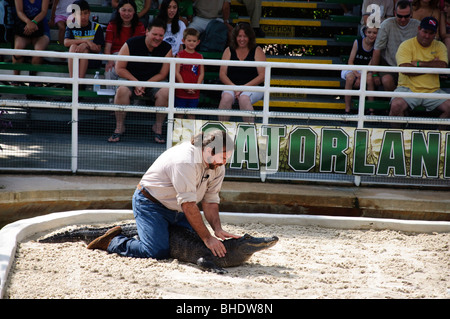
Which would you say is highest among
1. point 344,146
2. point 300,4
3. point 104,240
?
point 300,4

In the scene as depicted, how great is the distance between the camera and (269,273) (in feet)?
17.3

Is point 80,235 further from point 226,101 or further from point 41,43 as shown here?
point 41,43

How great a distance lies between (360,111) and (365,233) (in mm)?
1745

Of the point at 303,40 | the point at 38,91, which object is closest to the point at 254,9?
the point at 303,40

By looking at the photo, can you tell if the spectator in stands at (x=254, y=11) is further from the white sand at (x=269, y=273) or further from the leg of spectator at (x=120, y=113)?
the white sand at (x=269, y=273)

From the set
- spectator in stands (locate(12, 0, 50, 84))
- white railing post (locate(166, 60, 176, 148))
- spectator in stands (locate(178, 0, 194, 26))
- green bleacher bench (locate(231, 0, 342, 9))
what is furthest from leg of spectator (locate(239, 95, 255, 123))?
green bleacher bench (locate(231, 0, 342, 9))

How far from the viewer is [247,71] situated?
860cm

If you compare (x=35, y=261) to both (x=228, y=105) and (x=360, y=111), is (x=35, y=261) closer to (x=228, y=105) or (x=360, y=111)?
(x=228, y=105)

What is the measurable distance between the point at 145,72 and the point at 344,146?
2.60m

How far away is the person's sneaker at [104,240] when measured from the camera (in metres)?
5.66

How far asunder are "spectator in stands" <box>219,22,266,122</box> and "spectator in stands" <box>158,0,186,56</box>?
4.01ft

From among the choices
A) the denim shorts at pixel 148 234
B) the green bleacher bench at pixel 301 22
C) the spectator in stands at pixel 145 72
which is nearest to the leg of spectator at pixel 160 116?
the spectator in stands at pixel 145 72

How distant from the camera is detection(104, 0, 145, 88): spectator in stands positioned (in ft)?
31.0
